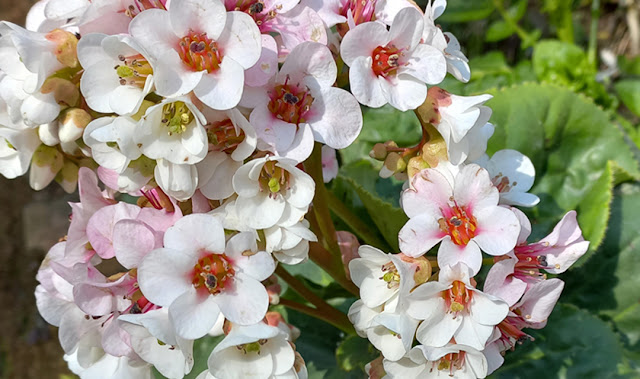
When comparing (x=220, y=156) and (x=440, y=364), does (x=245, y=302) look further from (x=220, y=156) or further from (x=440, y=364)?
(x=440, y=364)

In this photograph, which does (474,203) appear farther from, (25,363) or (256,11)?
(25,363)

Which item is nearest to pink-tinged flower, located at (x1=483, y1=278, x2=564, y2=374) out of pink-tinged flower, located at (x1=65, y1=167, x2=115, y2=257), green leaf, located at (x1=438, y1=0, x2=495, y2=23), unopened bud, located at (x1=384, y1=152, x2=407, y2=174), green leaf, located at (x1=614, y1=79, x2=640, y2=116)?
unopened bud, located at (x1=384, y1=152, x2=407, y2=174)

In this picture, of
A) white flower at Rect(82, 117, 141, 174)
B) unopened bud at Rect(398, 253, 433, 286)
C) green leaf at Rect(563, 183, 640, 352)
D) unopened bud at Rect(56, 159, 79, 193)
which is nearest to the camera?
white flower at Rect(82, 117, 141, 174)

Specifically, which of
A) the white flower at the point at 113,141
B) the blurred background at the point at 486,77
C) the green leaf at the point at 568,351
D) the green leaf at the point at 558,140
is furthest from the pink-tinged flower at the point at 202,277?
the blurred background at the point at 486,77

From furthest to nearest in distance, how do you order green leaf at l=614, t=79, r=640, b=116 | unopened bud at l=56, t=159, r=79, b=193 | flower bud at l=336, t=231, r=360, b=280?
green leaf at l=614, t=79, r=640, b=116
flower bud at l=336, t=231, r=360, b=280
unopened bud at l=56, t=159, r=79, b=193

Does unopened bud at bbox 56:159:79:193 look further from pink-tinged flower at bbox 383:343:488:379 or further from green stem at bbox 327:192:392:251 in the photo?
pink-tinged flower at bbox 383:343:488:379

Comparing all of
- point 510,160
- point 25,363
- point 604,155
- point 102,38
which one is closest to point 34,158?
point 102,38
